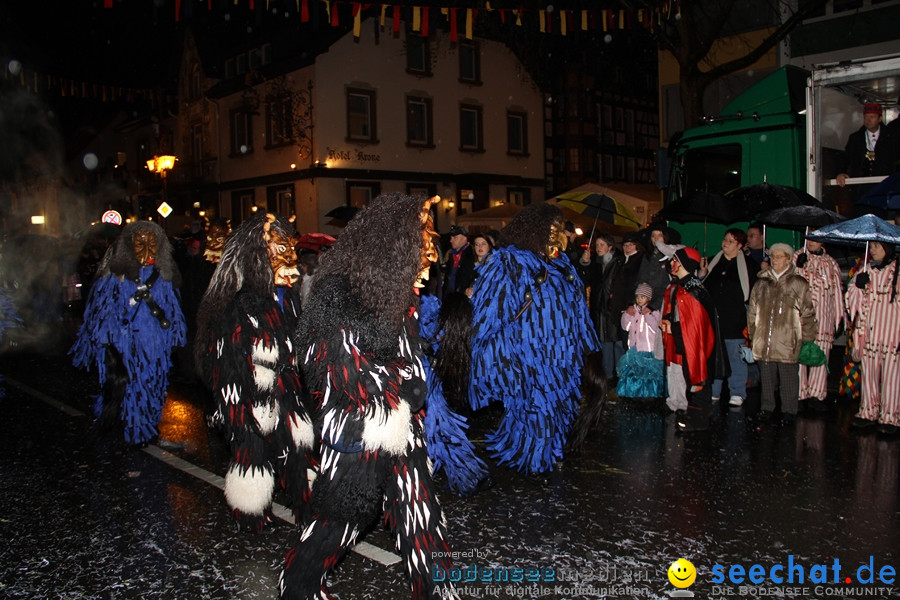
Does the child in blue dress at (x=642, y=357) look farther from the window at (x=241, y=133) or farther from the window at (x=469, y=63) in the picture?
the window at (x=241, y=133)

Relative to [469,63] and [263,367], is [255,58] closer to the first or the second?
[469,63]

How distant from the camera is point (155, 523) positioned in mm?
4906

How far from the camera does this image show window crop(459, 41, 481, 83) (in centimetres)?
2938

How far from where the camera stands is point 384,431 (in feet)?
10.8

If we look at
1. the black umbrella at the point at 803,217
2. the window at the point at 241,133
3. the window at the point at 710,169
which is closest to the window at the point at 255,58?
the window at the point at 241,133

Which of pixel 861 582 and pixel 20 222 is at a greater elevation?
pixel 20 222

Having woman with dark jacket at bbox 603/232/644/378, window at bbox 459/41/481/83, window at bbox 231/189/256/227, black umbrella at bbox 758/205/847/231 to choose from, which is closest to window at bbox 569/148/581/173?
window at bbox 459/41/481/83

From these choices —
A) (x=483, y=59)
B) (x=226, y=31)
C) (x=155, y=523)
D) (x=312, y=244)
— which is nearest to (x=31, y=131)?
(x=226, y=31)

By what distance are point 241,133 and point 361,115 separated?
6.36 m

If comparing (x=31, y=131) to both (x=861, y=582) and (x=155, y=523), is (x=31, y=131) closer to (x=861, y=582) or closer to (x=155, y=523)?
Answer: (x=155, y=523)

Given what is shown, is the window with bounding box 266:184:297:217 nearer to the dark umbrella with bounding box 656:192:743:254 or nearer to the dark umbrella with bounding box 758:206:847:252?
the dark umbrella with bounding box 656:192:743:254

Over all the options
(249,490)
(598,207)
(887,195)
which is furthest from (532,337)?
(598,207)

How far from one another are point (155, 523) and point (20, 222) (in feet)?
149

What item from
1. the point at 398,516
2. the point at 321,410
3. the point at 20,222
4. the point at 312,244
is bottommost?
the point at 398,516
